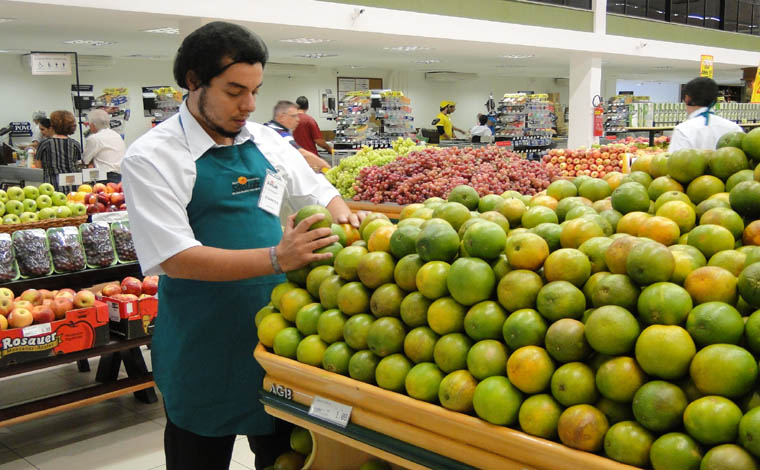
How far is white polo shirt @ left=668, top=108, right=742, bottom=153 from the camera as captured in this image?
17.5 feet

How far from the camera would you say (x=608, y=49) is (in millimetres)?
13648

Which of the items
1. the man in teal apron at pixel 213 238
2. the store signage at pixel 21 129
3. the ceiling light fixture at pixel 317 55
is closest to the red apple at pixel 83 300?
the man in teal apron at pixel 213 238

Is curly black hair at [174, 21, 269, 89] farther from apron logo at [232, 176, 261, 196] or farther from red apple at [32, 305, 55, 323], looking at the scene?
red apple at [32, 305, 55, 323]

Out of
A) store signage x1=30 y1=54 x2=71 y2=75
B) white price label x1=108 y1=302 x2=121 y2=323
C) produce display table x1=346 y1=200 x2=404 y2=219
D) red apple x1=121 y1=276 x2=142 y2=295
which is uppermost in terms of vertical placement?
store signage x1=30 y1=54 x2=71 y2=75

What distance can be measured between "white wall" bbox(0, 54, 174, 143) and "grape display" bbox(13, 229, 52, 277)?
1163cm

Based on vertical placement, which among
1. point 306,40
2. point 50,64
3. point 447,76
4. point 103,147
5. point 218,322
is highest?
point 447,76

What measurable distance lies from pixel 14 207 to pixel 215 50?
332cm

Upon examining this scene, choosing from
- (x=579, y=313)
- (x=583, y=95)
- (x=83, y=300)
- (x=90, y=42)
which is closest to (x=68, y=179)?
(x=83, y=300)

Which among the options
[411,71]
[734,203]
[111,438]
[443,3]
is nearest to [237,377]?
[734,203]

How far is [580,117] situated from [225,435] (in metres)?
12.8

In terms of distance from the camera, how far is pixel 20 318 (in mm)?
3633

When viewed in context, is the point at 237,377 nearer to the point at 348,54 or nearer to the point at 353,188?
the point at 353,188

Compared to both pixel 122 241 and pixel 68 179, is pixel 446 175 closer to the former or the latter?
pixel 122 241

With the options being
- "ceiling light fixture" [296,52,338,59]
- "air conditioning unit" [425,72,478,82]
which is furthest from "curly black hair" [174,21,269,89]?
"air conditioning unit" [425,72,478,82]
